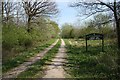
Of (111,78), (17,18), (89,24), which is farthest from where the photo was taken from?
(17,18)

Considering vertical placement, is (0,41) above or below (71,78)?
above

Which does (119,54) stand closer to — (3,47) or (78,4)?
(78,4)

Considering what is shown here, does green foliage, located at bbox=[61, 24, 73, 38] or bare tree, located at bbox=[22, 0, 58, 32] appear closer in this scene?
bare tree, located at bbox=[22, 0, 58, 32]

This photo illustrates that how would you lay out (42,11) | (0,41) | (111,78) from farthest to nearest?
(42,11) < (0,41) < (111,78)

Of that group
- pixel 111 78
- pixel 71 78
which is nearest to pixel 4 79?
pixel 71 78

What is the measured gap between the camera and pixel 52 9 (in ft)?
157

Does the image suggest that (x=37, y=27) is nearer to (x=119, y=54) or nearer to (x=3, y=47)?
(x=3, y=47)

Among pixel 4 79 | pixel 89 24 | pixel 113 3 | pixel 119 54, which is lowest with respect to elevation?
pixel 4 79

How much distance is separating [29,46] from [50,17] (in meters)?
11.6

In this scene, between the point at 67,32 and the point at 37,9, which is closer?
the point at 37,9

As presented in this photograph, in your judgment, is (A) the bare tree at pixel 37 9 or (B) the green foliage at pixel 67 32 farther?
(B) the green foliage at pixel 67 32

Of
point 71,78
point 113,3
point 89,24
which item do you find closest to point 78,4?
point 89,24

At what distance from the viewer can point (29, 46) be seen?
38.6m

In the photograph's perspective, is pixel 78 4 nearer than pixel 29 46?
Yes
